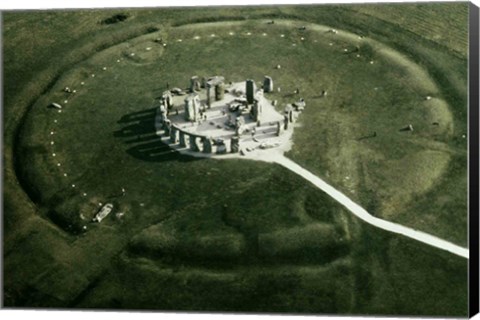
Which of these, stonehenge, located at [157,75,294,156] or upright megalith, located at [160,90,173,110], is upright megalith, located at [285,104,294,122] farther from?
upright megalith, located at [160,90,173,110]

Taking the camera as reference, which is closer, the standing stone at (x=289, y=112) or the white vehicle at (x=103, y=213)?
the white vehicle at (x=103, y=213)

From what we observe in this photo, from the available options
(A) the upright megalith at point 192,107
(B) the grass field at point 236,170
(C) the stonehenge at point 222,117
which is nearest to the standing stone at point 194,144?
→ (C) the stonehenge at point 222,117

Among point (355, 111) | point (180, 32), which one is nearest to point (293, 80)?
point (355, 111)

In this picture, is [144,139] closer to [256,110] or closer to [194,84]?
[194,84]

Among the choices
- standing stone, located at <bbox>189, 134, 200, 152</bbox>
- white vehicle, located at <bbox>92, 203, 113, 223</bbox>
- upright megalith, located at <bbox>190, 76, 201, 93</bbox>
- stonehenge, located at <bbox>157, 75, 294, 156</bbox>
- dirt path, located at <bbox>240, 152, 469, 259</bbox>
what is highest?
upright megalith, located at <bbox>190, 76, 201, 93</bbox>

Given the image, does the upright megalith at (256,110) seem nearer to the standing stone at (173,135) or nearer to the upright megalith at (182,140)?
the upright megalith at (182,140)

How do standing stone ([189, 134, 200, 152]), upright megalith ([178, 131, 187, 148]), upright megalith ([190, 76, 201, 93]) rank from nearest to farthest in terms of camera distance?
1. standing stone ([189, 134, 200, 152])
2. upright megalith ([178, 131, 187, 148])
3. upright megalith ([190, 76, 201, 93])

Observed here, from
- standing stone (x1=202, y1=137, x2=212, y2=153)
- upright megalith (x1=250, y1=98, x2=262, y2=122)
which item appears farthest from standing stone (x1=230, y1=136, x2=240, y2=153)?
upright megalith (x1=250, y1=98, x2=262, y2=122)

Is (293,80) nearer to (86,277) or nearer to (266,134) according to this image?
(266,134)
